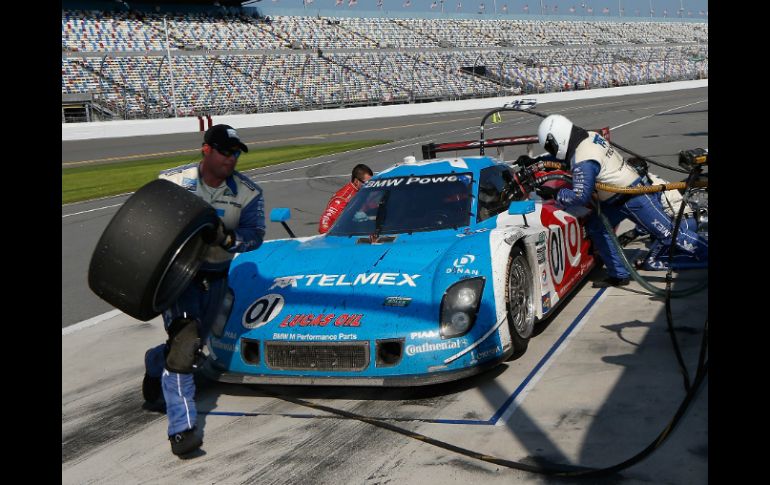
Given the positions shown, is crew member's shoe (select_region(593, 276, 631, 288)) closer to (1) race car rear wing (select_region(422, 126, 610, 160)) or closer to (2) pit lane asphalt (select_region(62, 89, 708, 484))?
(2) pit lane asphalt (select_region(62, 89, 708, 484))

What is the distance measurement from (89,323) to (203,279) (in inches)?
128

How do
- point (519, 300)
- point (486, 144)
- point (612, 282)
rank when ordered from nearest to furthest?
point (519, 300), point (612, 282), point (486, 144)

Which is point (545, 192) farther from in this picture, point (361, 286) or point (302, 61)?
point (302, 61)

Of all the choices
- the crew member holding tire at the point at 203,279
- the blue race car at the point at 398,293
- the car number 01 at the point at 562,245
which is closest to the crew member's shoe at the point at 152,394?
the crew member holding tire at the point at 203,279

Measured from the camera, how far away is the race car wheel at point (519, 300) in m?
5.22

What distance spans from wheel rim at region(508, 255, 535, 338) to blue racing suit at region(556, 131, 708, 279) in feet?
5.70

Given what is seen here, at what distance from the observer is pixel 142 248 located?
401 centimetres

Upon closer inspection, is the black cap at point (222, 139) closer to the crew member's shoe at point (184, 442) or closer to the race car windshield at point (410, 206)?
the crew member's shoe at point (184, 442)

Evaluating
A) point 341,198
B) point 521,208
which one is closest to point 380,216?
point 521,208

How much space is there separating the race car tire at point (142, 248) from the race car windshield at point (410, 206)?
8.06ft

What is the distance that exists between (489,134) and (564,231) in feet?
79.5

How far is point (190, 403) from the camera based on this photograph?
175 inches

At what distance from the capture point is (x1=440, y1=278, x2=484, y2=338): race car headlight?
15.8ft
